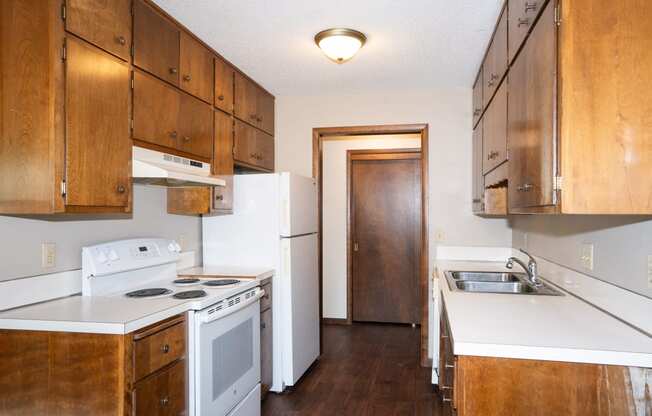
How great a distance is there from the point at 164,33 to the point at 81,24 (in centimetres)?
61

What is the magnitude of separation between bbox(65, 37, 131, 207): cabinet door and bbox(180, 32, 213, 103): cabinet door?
21.5 inches

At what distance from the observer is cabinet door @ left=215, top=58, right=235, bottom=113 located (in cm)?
296

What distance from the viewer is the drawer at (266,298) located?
2.98 metres

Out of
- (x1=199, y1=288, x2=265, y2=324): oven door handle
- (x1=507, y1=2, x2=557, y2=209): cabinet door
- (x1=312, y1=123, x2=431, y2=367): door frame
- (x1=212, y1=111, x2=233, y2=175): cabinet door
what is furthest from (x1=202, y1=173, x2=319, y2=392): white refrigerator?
(x1=507, y1=2, x2=557, y2=209): cabinet door

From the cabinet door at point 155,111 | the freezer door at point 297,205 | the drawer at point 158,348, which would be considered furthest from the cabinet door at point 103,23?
the freezer door at point 297,205

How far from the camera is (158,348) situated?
186 centimetres

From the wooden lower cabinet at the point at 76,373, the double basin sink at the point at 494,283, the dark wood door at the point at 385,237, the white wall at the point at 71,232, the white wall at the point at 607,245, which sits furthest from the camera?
the dark wood door at the point at 385,237

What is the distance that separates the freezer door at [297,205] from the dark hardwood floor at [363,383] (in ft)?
3.76

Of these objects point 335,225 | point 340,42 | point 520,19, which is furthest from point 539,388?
point 335,225

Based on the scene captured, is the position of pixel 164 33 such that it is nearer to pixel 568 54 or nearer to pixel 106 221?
pixel 106 221

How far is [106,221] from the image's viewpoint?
2404mm

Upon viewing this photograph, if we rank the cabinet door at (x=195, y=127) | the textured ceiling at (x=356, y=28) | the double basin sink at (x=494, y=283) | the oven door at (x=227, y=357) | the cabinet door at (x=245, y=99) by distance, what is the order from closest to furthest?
the oven door at (x=227, y=357), the textured ceiling at (x=356, y=28), the double basin sink at (x=494, y=283), the cabinet door at (x=195, y=127), the cabinet door at (x=245, y=99)

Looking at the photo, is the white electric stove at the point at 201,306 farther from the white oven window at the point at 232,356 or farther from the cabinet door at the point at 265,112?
the cabinet door at the point at 265,112

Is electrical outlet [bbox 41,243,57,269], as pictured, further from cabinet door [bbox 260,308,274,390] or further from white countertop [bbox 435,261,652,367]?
white countertop [bbox 435,261,652,367]
